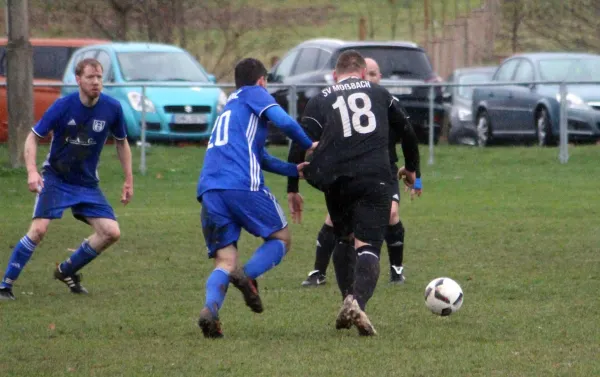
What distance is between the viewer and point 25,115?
1789cm

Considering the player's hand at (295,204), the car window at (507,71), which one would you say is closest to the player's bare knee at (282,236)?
the player's hand at (295,204)

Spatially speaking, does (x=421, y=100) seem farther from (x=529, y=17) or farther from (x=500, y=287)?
(x=529, y=17)

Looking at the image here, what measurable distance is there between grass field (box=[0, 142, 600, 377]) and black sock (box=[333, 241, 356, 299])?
0.24 metres

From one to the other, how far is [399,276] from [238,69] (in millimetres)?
2841

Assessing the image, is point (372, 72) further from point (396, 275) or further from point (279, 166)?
point (279, 166)

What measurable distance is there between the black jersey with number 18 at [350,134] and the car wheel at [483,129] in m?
12.5

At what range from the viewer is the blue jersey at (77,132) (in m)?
9.06

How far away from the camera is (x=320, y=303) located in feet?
29.2

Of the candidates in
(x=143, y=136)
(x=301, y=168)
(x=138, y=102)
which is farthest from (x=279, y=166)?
(x=138, y=102)

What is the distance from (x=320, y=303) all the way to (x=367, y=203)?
1.45 meters

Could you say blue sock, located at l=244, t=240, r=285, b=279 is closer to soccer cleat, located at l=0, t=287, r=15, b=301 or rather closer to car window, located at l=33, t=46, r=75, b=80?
soccer cleat, located at l=0, t=287, r=15, b=301

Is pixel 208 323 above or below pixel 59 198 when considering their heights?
below

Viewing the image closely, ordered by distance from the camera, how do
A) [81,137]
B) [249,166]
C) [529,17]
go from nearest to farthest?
[249,166], [81,137], [529,17]

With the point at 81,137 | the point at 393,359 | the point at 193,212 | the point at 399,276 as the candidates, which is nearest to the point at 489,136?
the point at 193,212
